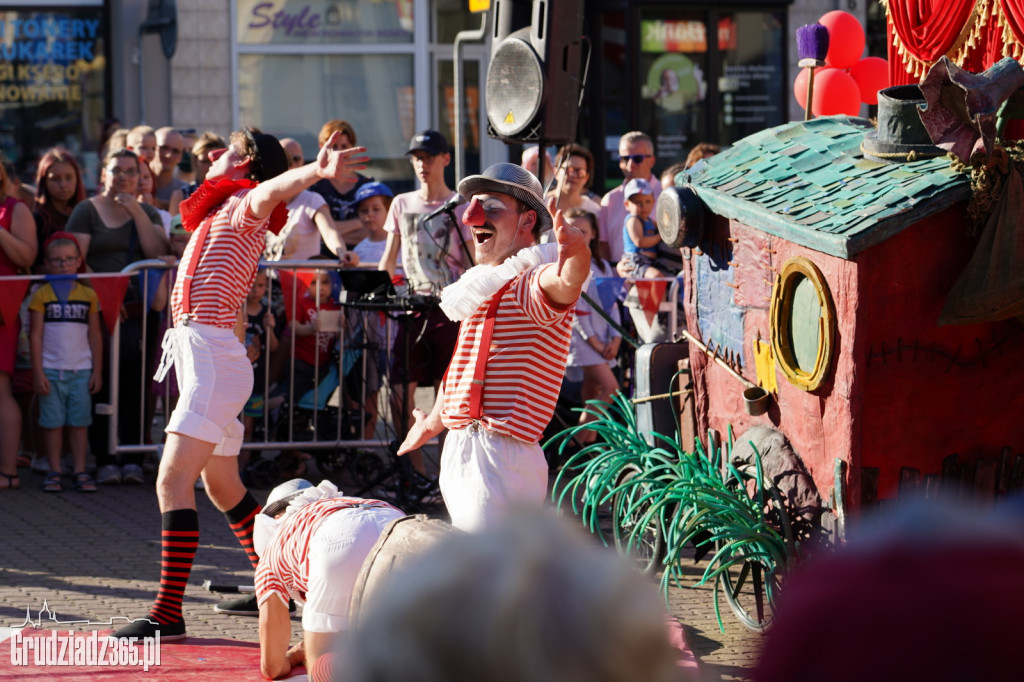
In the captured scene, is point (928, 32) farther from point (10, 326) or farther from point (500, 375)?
point (10, 326)

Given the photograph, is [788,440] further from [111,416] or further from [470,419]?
[111,416]

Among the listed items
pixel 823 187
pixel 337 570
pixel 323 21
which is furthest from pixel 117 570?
pixel 323 21

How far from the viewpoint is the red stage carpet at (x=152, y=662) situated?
15.7 ft

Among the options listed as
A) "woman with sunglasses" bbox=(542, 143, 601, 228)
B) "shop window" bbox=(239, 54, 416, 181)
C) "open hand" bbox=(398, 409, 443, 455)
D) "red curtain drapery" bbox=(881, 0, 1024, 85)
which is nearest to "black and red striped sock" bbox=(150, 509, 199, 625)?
"open hand" bbox=(398, 409, 443, 455)

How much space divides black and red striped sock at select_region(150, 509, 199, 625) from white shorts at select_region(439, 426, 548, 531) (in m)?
1.56

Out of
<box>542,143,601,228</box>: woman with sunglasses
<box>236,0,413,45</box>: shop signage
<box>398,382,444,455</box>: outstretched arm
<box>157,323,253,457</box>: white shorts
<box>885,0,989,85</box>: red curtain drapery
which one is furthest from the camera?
<box>236,0,413,45</box>: shop signage

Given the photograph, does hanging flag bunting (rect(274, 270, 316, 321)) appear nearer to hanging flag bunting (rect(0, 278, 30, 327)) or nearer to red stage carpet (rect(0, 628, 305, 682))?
hanging flag bunting (rect(0, 278, 30, 327))

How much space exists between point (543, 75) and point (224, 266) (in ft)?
7.56

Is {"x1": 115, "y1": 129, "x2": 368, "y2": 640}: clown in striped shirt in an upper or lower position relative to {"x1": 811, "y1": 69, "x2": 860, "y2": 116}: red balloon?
lower

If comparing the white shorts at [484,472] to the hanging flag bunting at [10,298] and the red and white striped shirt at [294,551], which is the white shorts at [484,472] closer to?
the red and white striped shirt at [294,551]

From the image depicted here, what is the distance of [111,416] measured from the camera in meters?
8.12

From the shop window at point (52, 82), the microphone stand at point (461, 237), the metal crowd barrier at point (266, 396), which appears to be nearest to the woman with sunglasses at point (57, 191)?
the metal crowd barrier at point (266, 396)

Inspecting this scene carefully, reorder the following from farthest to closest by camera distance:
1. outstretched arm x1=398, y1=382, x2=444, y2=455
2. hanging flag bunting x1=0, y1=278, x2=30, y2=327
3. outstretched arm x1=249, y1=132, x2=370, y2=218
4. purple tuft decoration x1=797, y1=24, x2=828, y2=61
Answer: hanging flag bunting x1=0, y1=278, x2=30, y2=327, purple tuft decoration x1=797, y1=24, x2=828, y2=61, outstretched arm x1=249, y1=132, x2=370, y2=218, outstretched arm x1=398, y1=382, x2=444, y2=455

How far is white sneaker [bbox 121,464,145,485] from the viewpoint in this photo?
8.15 meters
